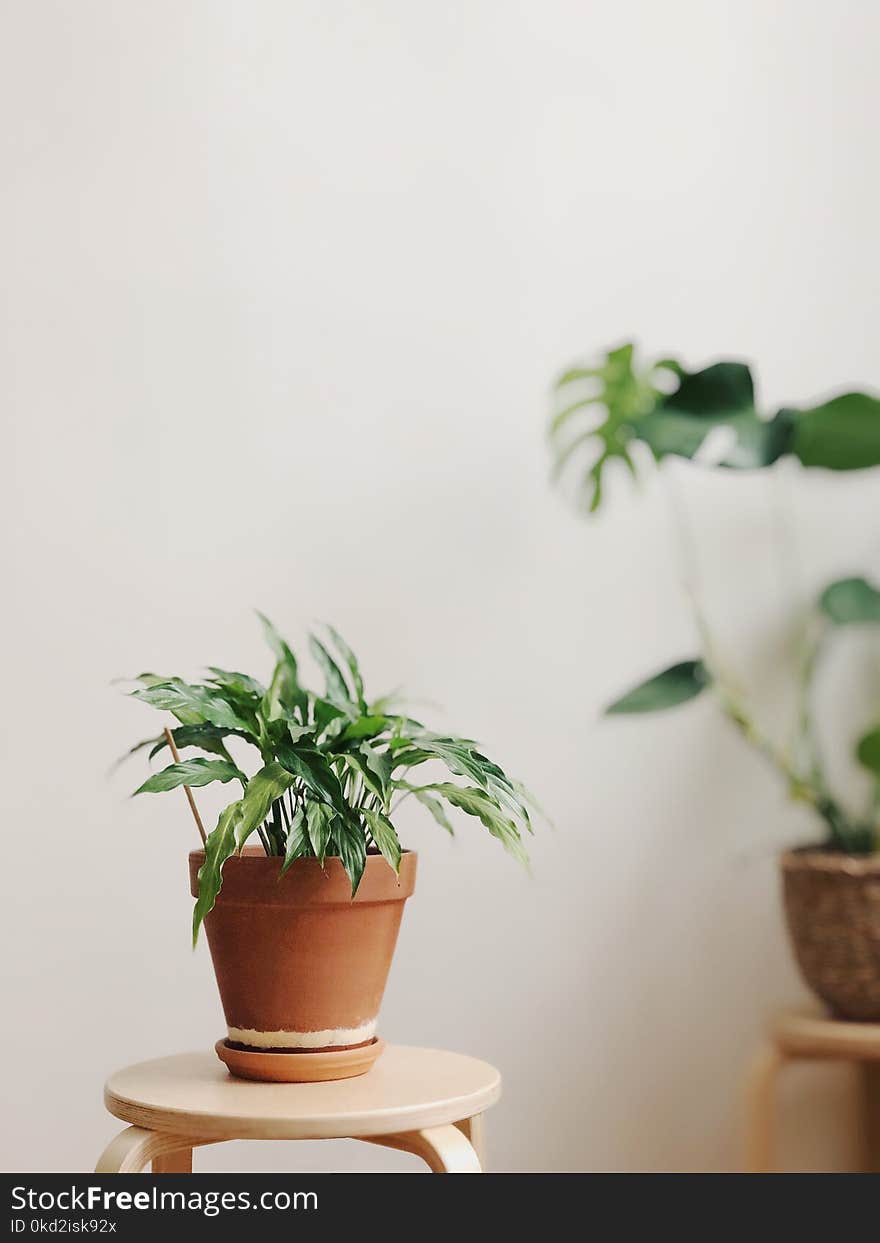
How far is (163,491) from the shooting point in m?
1.47

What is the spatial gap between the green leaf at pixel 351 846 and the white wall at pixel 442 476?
1.78ft

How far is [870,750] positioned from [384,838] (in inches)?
26.1

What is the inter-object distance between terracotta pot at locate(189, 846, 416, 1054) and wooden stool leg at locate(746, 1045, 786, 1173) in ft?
2.10

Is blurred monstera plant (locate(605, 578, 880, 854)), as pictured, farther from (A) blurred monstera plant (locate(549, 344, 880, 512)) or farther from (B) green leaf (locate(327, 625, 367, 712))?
(B) green leaf (locate(327, 625, 367, 712))

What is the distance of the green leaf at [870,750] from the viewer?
1381 millimetres

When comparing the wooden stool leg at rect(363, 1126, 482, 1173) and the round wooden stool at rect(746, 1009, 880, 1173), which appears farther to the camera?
the round wooden stool at rect(746, 1009, 880, 1173)

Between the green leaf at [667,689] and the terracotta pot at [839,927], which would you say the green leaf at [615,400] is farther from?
the terracotta pot at [839,927]

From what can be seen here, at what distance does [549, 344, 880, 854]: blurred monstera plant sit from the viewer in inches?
53.2

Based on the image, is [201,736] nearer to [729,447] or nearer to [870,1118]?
[729,447]

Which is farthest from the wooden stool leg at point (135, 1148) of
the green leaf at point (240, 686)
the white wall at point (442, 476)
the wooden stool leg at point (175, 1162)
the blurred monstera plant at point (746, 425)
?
the blurred monstera plant at point (746, 425)

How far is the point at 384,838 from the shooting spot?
0.97 m

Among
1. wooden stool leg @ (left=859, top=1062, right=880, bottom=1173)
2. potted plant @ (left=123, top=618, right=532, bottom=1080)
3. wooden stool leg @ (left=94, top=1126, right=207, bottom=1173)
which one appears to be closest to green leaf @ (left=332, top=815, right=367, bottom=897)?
potted plant @ (left=123, top=618, right=532, bottom=1080)

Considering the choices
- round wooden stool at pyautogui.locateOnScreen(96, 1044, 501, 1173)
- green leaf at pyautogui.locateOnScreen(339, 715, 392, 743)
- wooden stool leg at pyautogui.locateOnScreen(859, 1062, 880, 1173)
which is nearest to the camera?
round wooden stool at pyautogui.locateOnScreen(96, 1044, 501, 1173)
